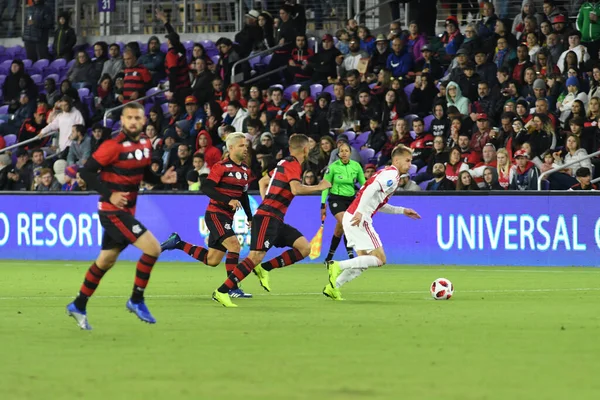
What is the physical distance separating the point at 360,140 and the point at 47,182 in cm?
675

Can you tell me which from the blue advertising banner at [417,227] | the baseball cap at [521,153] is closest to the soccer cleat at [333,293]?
the blue advertising banner at [417,227]

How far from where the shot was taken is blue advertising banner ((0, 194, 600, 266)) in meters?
21.5

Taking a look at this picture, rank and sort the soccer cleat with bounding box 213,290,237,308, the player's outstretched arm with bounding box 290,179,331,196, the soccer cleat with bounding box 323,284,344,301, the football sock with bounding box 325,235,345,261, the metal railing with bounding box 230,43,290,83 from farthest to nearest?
Answer: the metal railing with bounding box 230,43,290,83, the football sock with bounding box 325,235,345,261, the soccer cleat with bounding box 323,284,344,301, the player's outstretched arm with bounding box 290,179,331,196, the soccer cleat with bounding box 213,290,237,308

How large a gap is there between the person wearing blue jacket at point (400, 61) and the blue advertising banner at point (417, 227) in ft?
14.0

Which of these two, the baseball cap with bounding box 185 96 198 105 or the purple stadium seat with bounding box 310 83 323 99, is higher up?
the purple stadium seat with bounding box 310 83 323 99

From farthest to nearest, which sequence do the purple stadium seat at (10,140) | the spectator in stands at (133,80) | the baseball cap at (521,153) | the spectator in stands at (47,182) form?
the purple stadium seat at (10,140) → the spectator in stands at (133,80) → the spectator in stands at (47,182) → the baseball cap at (521,153)

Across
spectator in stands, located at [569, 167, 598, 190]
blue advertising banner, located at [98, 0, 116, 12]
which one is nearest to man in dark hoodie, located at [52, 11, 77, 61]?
blue advertising banner, located at [98, 0, 116, 12]

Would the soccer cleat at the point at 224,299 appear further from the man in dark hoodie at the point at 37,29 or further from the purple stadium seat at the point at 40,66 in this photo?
the purple stadium seat at the point at 40,66

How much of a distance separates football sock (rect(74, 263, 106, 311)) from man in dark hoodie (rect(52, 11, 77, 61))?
2250cm

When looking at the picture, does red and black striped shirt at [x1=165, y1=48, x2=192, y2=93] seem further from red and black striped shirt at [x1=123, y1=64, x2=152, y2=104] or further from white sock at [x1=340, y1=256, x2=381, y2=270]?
white sock at [x1=340, y1=256, x2=381, y2=270]

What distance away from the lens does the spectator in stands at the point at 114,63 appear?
31.4 metres

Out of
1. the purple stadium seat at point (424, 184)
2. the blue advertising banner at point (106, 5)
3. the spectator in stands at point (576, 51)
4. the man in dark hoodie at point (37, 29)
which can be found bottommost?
the purple stadium seat at point (424, 184)

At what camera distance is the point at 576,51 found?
78.2ft

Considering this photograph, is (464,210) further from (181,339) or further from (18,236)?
(181,339)
